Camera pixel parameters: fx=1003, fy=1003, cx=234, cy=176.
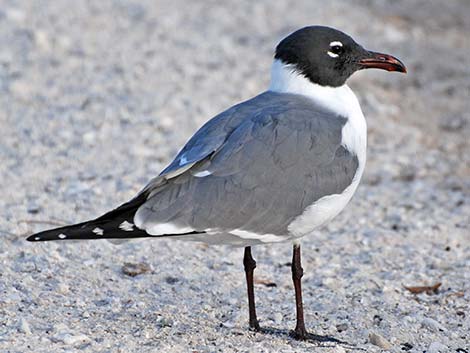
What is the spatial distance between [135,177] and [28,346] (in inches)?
119

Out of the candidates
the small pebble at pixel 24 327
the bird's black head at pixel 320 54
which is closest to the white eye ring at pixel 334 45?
the bird's black head at pixel 320 54

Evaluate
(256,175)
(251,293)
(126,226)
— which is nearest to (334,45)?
(256,175)

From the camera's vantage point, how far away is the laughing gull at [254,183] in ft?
15.2

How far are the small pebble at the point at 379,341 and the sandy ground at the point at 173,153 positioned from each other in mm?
14

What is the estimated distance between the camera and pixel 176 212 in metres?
4.66

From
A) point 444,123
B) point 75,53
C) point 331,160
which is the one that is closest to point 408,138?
point 444,123

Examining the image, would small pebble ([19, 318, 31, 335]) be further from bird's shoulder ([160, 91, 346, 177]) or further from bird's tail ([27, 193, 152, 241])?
bird's shoulder ([160, 91, 346, 177])

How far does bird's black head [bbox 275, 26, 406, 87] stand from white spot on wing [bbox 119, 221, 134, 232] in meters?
1.41

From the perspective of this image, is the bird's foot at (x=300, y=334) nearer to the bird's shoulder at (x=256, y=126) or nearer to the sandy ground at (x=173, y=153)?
the sandy ground at (x=173, y=153)

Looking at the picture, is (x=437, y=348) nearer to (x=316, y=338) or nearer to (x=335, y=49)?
(x=316, y=338)

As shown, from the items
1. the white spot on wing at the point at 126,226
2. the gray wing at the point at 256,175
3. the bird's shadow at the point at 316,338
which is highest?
the gray wing at the point at 256,175

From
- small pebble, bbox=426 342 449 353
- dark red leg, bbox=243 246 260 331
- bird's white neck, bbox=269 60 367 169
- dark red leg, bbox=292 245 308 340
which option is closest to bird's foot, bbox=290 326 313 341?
dark red leg, bbox=292 245 308 340

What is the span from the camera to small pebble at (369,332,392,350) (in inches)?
197

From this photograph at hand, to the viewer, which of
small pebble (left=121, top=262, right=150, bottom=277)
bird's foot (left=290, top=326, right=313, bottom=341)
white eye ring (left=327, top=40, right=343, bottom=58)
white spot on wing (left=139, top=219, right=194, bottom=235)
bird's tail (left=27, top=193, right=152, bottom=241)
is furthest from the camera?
small pebble (left=121, top=262, right=150, bottom=277)
